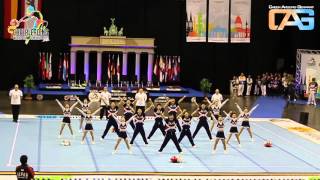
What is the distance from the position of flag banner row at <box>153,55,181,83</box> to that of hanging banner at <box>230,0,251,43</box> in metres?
4.85

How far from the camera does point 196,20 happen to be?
4797cm

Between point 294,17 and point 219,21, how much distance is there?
239 inches

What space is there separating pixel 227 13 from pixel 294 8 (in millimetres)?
5327

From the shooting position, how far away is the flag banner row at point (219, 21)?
48000 millimetres

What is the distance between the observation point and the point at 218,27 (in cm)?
4838

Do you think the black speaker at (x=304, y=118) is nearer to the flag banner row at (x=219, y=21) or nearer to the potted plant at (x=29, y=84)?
the flag banner row at (x=219, y=21)

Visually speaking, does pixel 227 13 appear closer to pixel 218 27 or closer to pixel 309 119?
pixel 218 27

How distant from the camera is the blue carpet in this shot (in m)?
38.9

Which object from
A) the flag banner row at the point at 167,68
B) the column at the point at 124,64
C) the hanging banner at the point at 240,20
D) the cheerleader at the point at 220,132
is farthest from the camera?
the flag banner row at the point at 167,68

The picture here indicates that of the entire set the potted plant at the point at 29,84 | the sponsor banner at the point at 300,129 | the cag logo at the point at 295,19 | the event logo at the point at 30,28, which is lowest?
the sponsor banner at the point at 300,129

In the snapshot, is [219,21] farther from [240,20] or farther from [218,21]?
[240,20]

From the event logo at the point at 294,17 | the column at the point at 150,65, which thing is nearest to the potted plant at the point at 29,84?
the column at the point at 150,65

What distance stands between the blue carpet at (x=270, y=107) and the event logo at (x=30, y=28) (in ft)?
55.4

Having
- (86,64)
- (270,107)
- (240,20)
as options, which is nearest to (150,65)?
(86,64)
